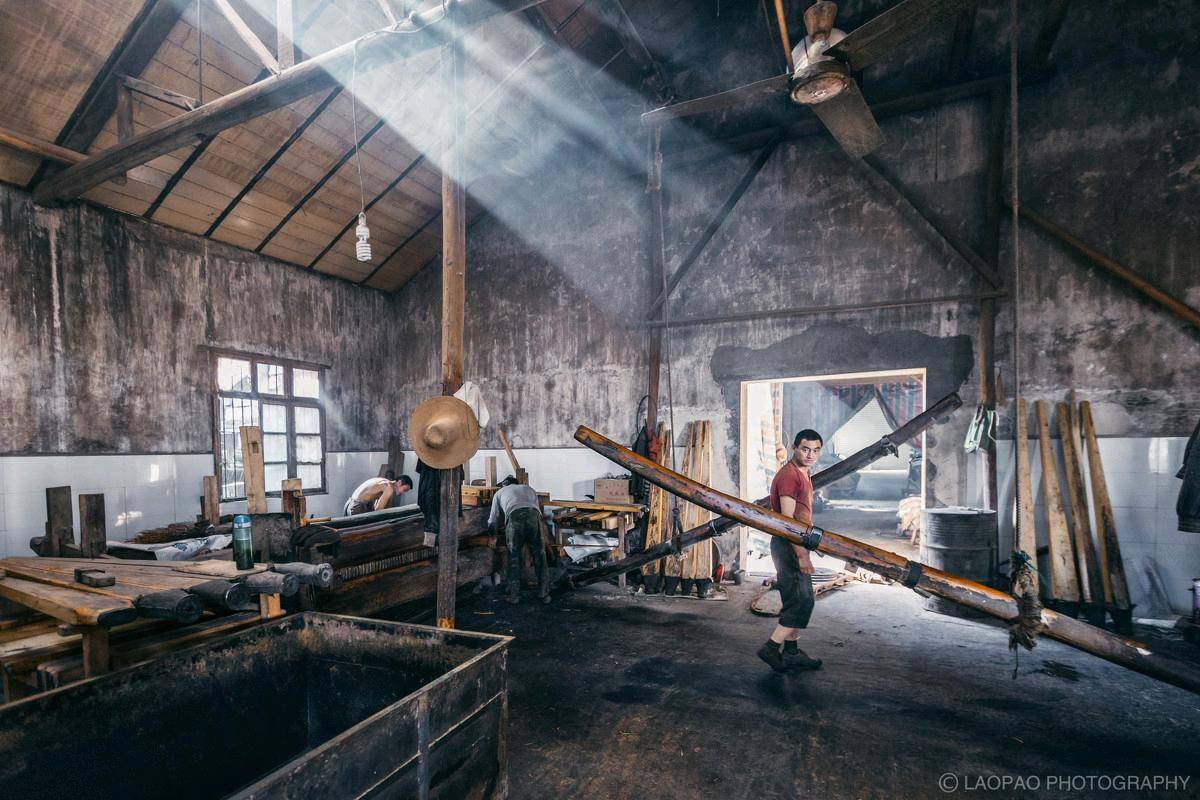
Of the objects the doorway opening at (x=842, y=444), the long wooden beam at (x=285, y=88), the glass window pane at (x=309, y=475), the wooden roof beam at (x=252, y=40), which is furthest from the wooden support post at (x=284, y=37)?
the doorway opening at (x=842, y=444)

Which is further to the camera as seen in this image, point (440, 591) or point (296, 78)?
point (296, 78)

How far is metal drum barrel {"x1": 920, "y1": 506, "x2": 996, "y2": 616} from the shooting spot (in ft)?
17.4

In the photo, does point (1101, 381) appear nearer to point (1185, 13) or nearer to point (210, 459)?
point (1185, 13)

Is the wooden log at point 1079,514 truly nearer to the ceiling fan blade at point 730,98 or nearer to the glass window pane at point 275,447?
the ceiling fan blade at point 730,98

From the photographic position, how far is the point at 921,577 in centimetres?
313

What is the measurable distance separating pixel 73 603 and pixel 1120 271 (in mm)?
7991

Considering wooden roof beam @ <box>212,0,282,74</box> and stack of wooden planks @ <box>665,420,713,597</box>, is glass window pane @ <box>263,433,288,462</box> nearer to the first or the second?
wooden roof beam @ <box>212,0,282,74</box>

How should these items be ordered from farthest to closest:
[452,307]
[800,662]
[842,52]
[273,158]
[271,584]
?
[273,158], [800,662], [452,307], [842,52], [271,584]

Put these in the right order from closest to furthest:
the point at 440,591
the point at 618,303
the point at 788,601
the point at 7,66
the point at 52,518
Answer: the point at 440,591, the point at 52,518, the point at 788,601, the point at 7,66, the point at 618,303

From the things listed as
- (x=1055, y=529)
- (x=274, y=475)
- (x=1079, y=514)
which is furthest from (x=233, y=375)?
(x=1079, y=514)

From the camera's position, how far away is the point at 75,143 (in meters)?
5.67

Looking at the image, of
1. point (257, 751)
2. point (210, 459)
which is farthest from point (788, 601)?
point (210, 459)

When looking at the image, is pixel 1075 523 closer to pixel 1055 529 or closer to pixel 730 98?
pixel 1055 529

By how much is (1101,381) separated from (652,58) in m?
5.93
